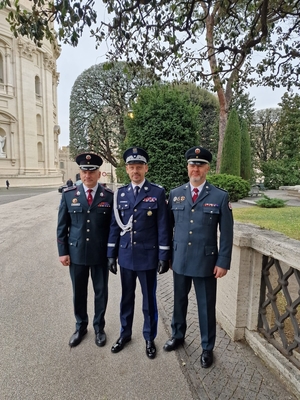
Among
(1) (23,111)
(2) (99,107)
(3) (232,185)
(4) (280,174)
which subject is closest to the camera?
(3) (232,185)

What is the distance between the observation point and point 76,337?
2.84 metres

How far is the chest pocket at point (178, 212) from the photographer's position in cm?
257

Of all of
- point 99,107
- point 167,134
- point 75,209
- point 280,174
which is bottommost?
point 75,209

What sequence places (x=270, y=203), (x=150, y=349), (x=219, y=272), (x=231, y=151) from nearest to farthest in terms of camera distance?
1. (x=219, y=272)
2. (x=150, y=349)
3. (x=270, y=203)
4. (x=231, y=151)

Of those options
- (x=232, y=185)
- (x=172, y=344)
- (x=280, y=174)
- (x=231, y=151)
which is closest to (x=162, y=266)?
(x=172, y=344)

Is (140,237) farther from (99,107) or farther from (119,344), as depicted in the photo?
(99,107)

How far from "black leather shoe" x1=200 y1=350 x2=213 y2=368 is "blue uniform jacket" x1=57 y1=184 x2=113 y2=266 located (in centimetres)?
133

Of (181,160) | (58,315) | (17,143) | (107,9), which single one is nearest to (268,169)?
(181,160)

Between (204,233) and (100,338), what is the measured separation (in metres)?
1.61

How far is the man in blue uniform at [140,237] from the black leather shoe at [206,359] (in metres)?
0.47

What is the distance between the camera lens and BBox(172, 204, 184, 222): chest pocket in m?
2.57

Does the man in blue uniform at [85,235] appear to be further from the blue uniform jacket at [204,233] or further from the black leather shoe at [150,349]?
the blue uniform jacket at [204,233]

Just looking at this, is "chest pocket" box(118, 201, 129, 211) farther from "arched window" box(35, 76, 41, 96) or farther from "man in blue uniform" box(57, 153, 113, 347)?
"arched window" box(35, 76, 41, 96)

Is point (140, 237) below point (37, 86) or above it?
below
